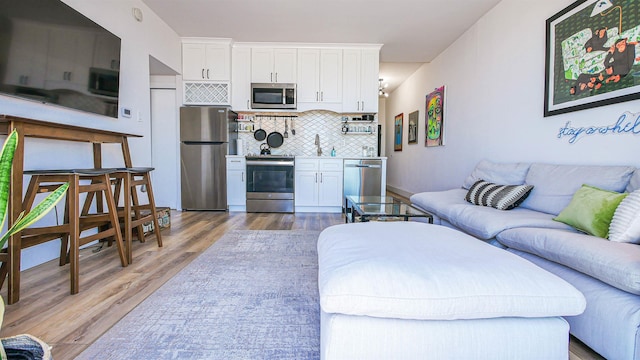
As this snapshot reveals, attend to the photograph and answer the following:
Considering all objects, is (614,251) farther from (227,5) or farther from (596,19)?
(227,5)

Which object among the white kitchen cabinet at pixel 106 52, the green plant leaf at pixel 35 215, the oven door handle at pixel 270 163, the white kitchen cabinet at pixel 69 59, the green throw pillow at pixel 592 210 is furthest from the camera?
the oven door handle at pixel 270 163

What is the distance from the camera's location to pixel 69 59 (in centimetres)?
219

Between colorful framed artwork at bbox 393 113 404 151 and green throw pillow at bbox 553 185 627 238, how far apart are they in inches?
202

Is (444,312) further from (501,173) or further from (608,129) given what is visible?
(501,173)

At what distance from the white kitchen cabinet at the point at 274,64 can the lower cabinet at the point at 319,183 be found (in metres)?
1.37

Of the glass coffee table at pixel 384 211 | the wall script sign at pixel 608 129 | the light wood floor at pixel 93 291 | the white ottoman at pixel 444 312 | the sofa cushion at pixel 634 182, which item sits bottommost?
the light wood floor at pixel 93 291

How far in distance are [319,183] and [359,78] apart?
1789mm

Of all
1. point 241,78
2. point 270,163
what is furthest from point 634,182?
point 241,78

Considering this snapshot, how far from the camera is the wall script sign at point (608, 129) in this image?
1.86 metres

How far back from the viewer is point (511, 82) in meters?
3.04

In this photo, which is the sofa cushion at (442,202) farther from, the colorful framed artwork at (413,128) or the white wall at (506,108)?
the colorful framed artwork at (413,128)

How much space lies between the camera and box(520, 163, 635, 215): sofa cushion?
1777mm

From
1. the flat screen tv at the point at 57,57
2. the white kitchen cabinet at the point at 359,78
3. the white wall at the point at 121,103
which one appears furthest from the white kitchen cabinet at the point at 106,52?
the white kitchen cabinet at the point at 359,78

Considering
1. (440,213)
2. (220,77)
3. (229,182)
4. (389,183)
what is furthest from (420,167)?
(220,77)
